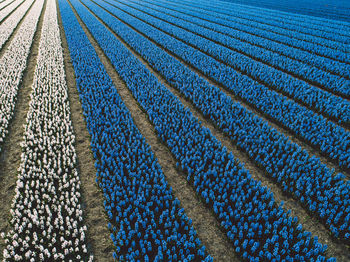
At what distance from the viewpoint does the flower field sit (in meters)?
5.71

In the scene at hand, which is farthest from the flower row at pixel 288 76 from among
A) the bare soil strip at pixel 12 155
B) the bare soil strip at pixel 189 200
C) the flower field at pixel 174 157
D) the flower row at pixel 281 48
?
the bare soil strip at pixel 12 155

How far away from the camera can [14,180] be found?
746 cm

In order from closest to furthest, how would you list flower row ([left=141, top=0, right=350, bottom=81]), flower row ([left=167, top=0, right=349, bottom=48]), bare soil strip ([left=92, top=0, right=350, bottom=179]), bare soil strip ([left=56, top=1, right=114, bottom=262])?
1. bare soil strip ([left=56, top=1, right=114, bottom=262])
2. bare soil strip ([left=92, top=0, right=350, bottom=179])
3. flower row ([left=141, top=0, right=350, bottom=81])
4. flower row ([left=167, top=0, right=349, bottom=48])

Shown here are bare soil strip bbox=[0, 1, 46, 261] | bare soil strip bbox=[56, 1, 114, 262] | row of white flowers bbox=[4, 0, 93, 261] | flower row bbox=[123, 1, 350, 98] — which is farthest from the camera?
flower row bbox=[123, 1, 350, 98]

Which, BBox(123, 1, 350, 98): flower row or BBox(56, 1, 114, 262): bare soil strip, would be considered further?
BBox(123, 1, 350, 98): flower row

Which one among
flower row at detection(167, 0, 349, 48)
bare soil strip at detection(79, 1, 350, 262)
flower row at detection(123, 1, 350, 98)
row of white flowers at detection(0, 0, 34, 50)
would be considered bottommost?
bare soil strip at detection(79, 1, 350, 262)

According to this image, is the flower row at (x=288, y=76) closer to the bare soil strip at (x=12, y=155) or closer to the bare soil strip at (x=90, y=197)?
the bare soil strip at (x=90, y=197)

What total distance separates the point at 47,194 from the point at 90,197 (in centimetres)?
123

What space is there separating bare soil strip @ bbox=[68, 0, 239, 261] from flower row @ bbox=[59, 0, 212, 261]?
0.32 m

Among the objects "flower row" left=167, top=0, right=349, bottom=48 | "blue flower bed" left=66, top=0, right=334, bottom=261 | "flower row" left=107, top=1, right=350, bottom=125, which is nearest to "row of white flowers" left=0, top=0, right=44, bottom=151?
"blue flower bed" left=66, top=0, right=334, bottom=261

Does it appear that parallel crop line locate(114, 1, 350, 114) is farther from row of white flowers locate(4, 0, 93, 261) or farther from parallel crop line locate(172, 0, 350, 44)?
row of white flowers locate(4, 0, 93, 261)

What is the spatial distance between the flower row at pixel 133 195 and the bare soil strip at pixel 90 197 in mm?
232

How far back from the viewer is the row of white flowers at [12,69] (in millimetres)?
10673

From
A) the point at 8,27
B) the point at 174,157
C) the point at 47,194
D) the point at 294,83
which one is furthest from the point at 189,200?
the point at 8,27
